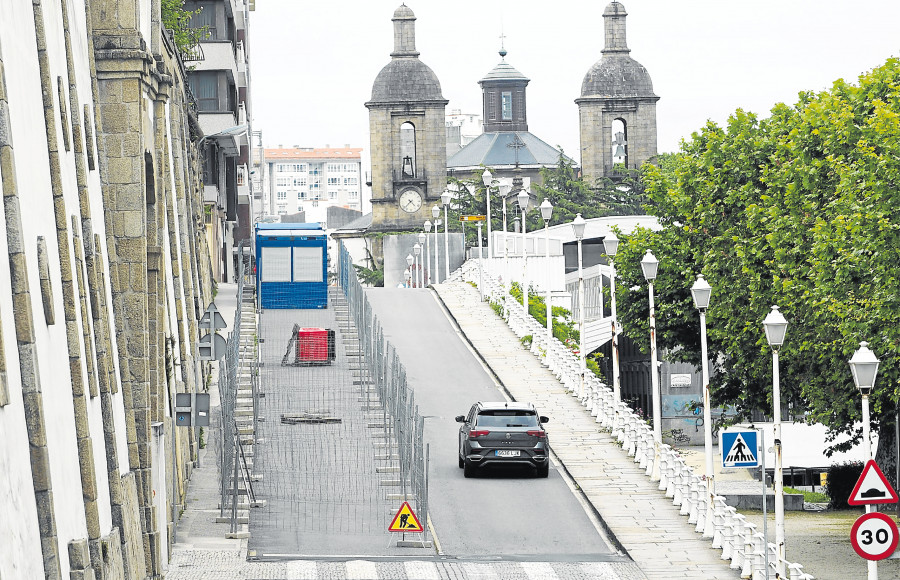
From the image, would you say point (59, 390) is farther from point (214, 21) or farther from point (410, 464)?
point (214, 21)

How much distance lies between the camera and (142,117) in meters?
Result: 23.7

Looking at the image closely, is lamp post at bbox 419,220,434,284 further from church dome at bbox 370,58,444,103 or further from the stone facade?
the stone facade

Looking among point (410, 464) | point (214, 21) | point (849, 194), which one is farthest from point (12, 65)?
point (214, 21)

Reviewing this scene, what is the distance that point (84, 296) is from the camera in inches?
785

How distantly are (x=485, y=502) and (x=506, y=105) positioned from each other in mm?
107305

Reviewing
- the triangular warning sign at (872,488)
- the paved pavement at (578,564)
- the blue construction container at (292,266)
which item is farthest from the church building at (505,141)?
the triangular warning sign at (872,488)

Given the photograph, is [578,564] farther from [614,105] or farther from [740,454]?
[614,105]

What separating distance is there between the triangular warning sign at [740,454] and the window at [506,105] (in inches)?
4462

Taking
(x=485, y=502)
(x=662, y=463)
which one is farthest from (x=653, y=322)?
(x=485, y=502)

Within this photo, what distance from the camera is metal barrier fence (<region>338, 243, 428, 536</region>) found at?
93.5ft

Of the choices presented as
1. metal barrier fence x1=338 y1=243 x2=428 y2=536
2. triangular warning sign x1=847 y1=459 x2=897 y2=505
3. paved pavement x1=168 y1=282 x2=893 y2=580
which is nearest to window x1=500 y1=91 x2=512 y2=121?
metal barrier fence x1=338 y1=243 x2=428 y2=536

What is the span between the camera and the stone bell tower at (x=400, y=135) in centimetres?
10138

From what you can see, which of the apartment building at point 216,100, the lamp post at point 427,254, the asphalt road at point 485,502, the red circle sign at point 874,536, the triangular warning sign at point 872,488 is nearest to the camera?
the red circle sign at point 874,536

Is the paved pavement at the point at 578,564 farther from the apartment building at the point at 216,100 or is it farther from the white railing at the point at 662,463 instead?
the apartment building at the point at 216,100
